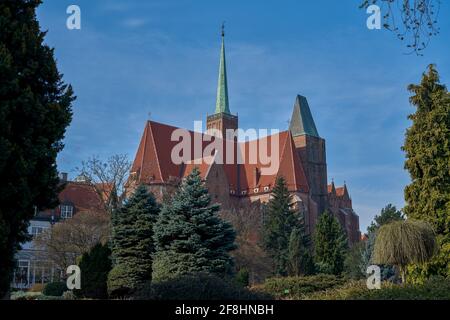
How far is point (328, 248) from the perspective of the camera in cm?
3862

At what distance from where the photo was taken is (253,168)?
224 ft

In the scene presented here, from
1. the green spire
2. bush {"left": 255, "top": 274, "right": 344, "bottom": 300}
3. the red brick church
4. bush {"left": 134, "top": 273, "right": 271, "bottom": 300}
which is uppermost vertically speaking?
the green spire

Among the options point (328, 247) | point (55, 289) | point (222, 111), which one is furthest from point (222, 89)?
point (55, 289)

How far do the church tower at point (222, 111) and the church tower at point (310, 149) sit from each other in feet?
31.4

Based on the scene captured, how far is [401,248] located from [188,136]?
46.4 m

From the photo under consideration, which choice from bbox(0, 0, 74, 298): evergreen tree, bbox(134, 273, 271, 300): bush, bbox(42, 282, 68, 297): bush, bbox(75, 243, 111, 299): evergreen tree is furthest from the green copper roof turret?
bbox(134, 273, 271, 300): bush

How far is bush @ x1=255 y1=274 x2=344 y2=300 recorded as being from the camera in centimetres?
1933

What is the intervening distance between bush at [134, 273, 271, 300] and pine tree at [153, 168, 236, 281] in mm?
7858

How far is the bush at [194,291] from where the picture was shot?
10.6 meters

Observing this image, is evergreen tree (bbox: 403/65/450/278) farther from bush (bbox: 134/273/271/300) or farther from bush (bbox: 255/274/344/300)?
bush (bbox: 134/273/271/300)

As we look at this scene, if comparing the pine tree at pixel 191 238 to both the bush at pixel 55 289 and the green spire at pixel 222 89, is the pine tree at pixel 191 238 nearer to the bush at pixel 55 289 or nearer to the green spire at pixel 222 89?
the bush at pixel 55 289

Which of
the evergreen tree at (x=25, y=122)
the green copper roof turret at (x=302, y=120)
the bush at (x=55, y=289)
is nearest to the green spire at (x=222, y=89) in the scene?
the green copper roof turret at (x=302, y=120)
